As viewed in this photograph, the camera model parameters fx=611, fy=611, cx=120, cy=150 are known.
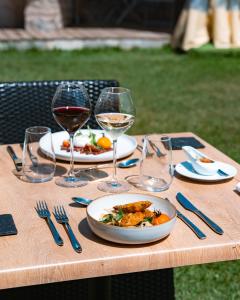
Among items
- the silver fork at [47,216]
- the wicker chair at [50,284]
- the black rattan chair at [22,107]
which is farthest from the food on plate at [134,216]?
the black rattan chair at [22,107]

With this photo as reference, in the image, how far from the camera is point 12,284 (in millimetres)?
1289

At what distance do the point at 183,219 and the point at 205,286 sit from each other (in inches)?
58.3

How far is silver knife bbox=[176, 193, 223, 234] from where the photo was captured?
1486 millimetres

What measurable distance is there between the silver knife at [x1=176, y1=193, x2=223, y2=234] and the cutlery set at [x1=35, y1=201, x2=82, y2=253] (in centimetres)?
32

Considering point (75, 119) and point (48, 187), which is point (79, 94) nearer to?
point (75, 119)

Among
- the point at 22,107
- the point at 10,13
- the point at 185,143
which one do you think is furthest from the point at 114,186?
the point at 10,13

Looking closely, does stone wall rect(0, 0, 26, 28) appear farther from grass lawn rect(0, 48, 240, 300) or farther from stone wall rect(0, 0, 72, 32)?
grass lawn rect(0, 48, 240, 300)

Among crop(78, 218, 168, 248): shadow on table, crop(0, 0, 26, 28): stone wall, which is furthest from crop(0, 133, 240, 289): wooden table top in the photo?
crop(0, 0, 26, 28): stone wall

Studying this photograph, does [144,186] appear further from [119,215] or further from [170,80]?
[170,80]

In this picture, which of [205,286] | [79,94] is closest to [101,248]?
[79,94]

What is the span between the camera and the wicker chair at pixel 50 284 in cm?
220

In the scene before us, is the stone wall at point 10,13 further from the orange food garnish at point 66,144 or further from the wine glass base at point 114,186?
the wine glass base at point 114,186

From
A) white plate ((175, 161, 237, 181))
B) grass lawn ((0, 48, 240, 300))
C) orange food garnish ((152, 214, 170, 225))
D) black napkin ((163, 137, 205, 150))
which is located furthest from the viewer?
grass lawn ((0, 48, 240, 300))

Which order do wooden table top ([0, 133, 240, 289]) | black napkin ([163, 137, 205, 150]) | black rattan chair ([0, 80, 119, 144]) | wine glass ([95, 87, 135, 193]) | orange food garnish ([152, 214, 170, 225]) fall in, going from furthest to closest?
black rattan chair ([0, 80, 119, 144])
black napkin ([163, 137, 205, 150])
wine glass ([95, 87, 135, 193])
orange food garnish ([152, 214, 170, 225])
wooden table top ([0, 133, 240, 289])
